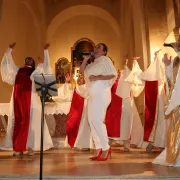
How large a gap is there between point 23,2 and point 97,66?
8.74m

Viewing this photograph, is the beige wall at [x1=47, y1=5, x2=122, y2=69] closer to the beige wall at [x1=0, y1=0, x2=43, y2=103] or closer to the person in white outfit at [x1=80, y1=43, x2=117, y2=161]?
the beige wall at [x1=0, y1=0, x2=43, y2=103]

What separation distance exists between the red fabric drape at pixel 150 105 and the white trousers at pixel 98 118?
1.93 m

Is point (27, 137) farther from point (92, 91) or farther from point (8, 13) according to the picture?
point (8, 13)

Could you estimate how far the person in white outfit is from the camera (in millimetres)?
4203

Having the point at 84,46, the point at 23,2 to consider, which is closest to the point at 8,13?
the point at 23,2

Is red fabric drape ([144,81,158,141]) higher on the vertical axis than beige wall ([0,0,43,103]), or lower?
lower

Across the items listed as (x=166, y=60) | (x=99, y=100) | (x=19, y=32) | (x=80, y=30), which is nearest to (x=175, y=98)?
(x=166, y=60)

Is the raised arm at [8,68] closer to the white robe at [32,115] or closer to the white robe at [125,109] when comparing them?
the white robe at [32,115]

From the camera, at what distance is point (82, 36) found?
15.7m

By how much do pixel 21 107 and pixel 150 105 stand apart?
272cm

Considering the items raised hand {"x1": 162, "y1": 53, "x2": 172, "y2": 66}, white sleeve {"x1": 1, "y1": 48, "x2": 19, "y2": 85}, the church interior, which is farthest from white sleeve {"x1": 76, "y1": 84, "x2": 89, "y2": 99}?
raised hand {"x1": 162, "y1": 53, "x2": 172, "y2": 66}

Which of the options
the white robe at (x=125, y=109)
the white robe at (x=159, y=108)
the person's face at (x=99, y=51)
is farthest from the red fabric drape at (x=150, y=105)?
the person's face at (x=99, y=51)

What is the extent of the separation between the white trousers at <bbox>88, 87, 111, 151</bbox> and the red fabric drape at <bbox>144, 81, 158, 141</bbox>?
6.32ft

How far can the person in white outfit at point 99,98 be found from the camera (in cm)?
420
